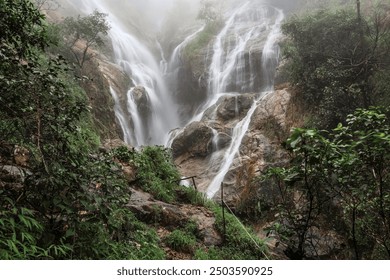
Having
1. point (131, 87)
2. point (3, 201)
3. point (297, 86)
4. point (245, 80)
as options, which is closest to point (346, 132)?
point (3, 201)

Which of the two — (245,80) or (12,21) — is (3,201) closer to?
(12,21)

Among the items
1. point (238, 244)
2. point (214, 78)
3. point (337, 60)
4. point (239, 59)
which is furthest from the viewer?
point (214, 78)

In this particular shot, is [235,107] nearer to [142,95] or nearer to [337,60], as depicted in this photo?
[337,60]

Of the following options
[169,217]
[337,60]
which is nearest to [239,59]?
[337,60]

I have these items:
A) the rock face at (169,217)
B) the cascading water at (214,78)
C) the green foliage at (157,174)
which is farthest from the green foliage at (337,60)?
the rock face at (169,217)

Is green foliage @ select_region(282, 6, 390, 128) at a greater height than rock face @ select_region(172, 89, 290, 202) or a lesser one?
greater

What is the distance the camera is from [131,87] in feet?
68.9

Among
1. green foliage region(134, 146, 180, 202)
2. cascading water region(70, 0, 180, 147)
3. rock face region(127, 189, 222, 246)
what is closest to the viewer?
rock face region(127, 189, 222, 246)

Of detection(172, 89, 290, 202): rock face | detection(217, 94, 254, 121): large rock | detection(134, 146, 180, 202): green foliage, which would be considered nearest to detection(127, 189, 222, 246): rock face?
detection(134, 146, 180, 202): green foliage

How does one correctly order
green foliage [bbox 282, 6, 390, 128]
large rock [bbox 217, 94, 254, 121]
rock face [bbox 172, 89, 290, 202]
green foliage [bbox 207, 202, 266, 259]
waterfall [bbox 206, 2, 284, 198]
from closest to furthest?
1. green foliage [bbox 207, 202, 266, 259]
2. green foliage [bbox 282, 6, 390, 128]
3. rock face [bbox 172, 89, 290, 202]
4. waterfall [bbox 206, 2, 284, 198]
5. large rock [bbox 217, 94, 254, 121]

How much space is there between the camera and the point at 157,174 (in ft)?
30.0

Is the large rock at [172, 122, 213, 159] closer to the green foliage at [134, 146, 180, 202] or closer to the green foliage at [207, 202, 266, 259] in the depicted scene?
the green foliage at [134, 146, 180, 202]

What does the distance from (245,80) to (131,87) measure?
24.9 ft

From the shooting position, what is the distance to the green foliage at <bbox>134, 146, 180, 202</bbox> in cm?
808
